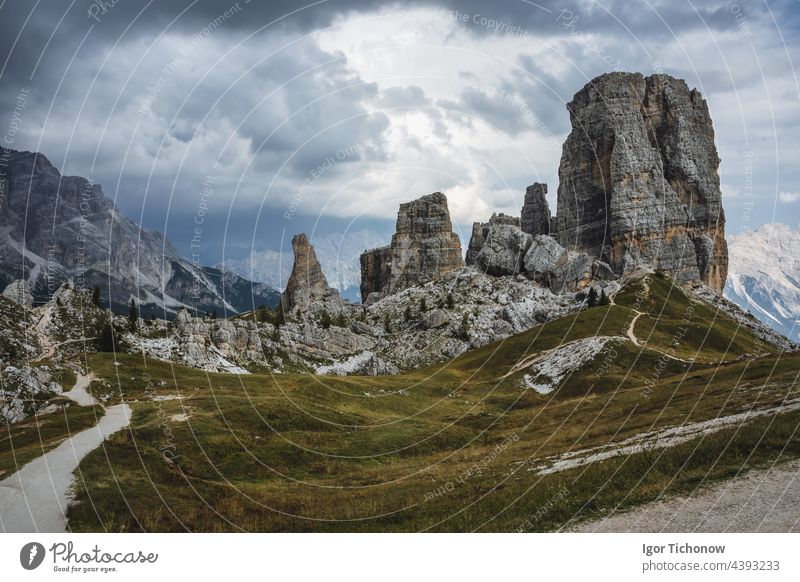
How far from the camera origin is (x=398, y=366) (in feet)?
467

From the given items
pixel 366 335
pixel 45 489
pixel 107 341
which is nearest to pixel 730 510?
pixel 45 489

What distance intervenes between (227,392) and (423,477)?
39.0 meters

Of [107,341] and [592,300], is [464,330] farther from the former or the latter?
[107,341]

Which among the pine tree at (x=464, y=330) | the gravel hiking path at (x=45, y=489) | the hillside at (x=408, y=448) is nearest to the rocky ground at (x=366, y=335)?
the pine tree at (x=464, y=330)

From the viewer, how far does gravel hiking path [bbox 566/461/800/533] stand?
23.7m

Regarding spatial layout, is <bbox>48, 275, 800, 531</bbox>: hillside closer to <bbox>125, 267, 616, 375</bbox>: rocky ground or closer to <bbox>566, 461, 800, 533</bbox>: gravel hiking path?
<bbox>566, 461, 800, 533</bbox>: gravel hiking path

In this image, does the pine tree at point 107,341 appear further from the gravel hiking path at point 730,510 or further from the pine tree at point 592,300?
the pine tree at point 592,300

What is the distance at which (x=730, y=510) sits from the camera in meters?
24.2
